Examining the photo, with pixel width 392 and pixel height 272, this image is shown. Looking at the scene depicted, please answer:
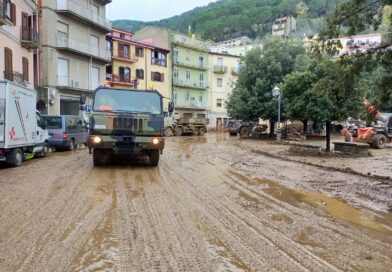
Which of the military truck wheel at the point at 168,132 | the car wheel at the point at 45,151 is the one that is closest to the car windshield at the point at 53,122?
the car wheel at the point at 45,151

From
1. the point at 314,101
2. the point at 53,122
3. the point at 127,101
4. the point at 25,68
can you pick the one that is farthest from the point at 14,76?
the point at 314,101

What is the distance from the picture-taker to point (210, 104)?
67188mm

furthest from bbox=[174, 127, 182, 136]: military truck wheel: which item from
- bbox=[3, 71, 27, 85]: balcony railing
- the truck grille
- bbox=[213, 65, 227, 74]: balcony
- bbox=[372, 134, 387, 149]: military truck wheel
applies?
the truck grille

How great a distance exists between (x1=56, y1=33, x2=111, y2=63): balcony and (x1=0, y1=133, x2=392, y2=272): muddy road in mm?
25789

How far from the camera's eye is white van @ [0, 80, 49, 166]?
493 inches

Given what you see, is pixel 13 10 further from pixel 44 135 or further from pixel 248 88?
pixel 248 88

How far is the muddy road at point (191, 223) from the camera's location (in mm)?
4582

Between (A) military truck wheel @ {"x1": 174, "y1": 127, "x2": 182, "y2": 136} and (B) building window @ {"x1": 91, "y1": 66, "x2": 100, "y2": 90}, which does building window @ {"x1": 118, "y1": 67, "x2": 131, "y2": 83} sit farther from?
(A) military truck wheel @ {"x1": 174, "y1": 127, "x2": 182, "y2": 136}

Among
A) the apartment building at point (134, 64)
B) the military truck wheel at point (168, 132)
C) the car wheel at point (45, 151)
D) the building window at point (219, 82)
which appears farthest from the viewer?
the building window at point (219, 82)

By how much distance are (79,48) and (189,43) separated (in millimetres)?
28730

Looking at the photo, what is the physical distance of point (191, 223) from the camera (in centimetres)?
618

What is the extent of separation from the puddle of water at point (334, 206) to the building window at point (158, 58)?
46662 millimetres

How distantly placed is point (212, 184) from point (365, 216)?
4020 millimetres

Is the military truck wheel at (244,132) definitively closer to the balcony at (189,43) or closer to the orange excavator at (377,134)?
the orange excavator at (377,134)
